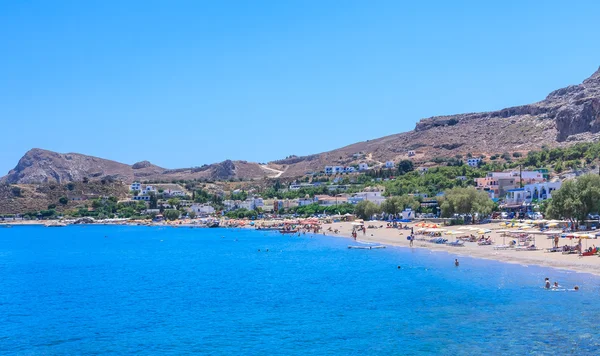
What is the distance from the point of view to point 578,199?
158 feet

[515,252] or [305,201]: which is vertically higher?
[305,201]

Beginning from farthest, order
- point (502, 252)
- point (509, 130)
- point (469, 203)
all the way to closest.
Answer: point (509, 130)
point (469, 203)
point (502, 252)

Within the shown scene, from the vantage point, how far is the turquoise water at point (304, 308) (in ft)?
76.8

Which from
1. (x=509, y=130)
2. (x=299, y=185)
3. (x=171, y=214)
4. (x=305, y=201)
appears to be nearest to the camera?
(x=305, y=201)

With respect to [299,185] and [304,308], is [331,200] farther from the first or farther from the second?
[304,308]

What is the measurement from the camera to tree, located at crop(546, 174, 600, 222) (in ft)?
158

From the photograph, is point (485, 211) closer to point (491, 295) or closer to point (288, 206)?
point (491, 295)

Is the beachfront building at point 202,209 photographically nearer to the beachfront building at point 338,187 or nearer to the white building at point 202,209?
the white building at point 202,209

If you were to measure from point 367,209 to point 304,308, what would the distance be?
6335 centimetres

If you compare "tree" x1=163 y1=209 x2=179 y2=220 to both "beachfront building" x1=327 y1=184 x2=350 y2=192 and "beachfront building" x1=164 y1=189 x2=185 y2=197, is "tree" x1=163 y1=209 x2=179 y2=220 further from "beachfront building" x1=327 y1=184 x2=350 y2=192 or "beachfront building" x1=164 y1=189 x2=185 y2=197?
"beachfront building" x1=327 y1=184 x2=350 y2=192

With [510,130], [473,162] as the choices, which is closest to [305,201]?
[473,162]

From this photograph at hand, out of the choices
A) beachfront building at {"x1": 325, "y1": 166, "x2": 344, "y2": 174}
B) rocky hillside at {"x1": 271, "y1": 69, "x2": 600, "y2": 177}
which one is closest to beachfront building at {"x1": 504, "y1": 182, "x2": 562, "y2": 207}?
rocky hillside at {"x1": 271, "y1": 69, "x2": 600, "y2": 177}

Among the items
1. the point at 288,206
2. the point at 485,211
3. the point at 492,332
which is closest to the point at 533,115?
the point at 288,206

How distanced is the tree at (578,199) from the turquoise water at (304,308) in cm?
1058
